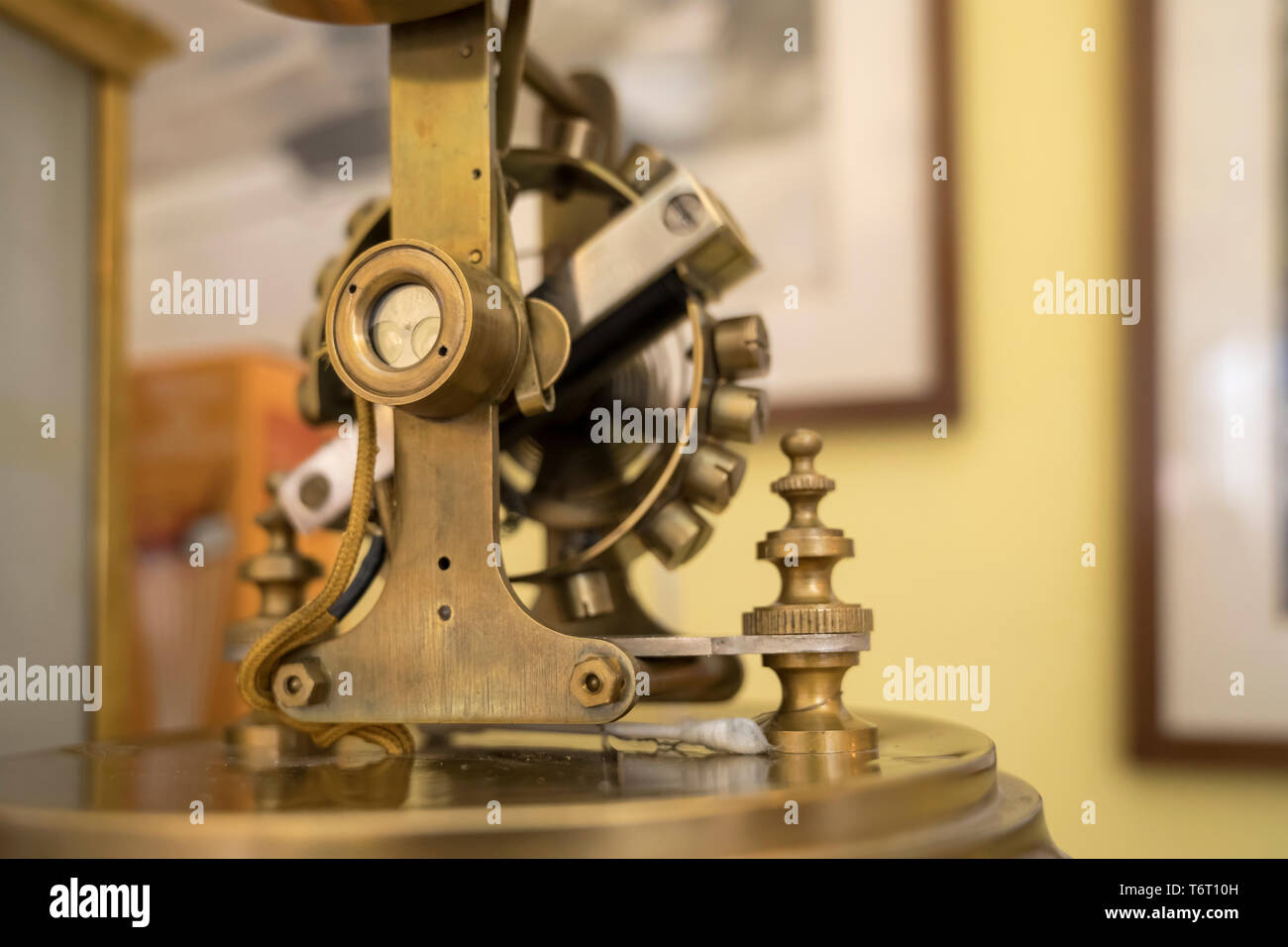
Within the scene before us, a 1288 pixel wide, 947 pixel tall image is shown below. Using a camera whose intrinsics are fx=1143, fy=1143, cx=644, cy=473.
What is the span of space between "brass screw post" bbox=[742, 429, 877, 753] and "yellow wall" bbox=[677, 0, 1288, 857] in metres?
0.78

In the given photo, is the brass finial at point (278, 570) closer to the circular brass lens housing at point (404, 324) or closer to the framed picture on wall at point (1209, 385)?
the circular brass lens housing at point (404, 324)

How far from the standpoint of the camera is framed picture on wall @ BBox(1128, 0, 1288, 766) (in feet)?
4.30

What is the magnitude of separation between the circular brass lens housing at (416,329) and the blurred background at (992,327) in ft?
2.35

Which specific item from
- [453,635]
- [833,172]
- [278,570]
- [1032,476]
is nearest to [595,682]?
[453,635]

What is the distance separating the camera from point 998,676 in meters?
1.41

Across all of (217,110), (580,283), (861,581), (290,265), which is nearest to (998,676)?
(861,581)

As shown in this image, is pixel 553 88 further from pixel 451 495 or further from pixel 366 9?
pixel 451 495

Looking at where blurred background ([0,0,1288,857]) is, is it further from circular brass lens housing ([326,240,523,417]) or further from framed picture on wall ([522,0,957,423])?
circular brass lens housing ([326,240,523,417])

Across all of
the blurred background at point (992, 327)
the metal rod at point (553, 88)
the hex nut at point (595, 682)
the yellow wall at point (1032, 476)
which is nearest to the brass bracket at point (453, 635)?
the hex nut at point (595, 682)

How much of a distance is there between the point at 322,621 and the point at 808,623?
29 cm

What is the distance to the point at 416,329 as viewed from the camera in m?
0.64

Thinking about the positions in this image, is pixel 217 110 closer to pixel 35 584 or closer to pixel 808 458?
pixel 35 584

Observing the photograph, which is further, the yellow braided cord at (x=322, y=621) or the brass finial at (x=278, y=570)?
the brass finial at (x=278, y=570)

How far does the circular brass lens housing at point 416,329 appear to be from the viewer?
0.62 metres
